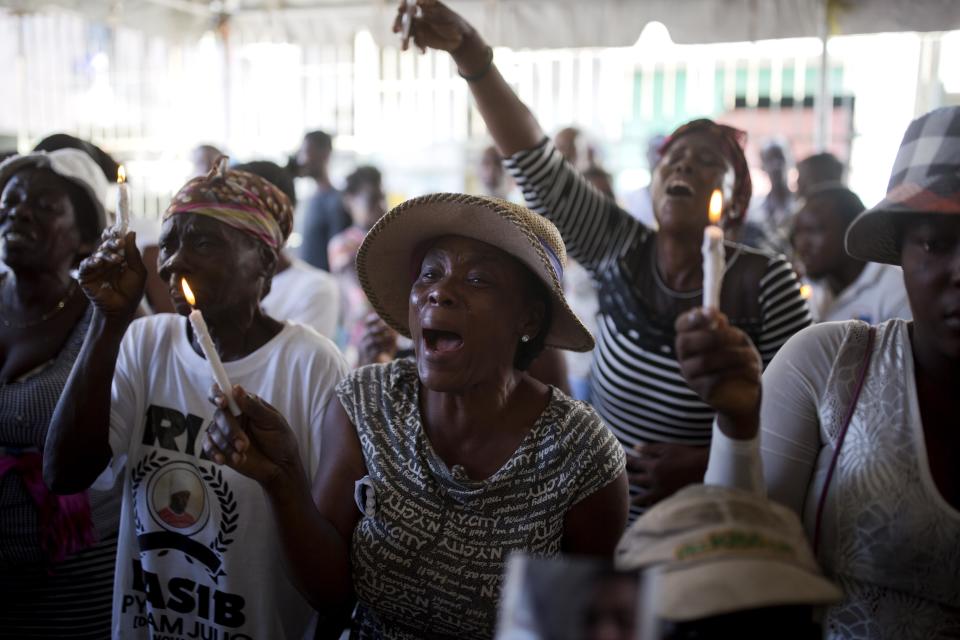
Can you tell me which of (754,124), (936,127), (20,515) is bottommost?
(20,515)

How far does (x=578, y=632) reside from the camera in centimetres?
84

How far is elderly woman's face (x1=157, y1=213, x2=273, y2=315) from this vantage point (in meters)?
2.42

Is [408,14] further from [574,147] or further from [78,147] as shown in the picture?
[574,147]

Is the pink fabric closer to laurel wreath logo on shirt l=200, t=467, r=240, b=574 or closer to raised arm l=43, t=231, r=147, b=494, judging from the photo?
raised arm l=43, t=231, r=147, b=494

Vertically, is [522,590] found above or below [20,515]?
above

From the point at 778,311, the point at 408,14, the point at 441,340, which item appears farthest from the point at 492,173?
the point at 441,340

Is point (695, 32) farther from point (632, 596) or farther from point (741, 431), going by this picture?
point (632, 596)

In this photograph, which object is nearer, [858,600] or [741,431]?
[741,431]

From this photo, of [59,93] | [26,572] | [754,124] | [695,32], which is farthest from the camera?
[59,93]

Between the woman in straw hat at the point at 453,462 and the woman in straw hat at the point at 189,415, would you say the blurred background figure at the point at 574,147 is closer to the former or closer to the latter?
the woman in straw hat at the point at 189,415

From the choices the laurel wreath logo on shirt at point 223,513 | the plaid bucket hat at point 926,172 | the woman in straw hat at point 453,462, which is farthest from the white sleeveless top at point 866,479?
the laurel wreath logo on shirt at point 223,513

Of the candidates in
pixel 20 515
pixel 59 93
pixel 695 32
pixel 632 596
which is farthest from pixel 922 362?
pixel 59 93

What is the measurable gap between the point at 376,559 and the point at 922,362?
1.28 meters

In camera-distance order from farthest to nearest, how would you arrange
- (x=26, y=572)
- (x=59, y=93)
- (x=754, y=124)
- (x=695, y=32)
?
(x=59, y=93), (x=754, y=124), (x=695, y=32), (x=26, y=572)
